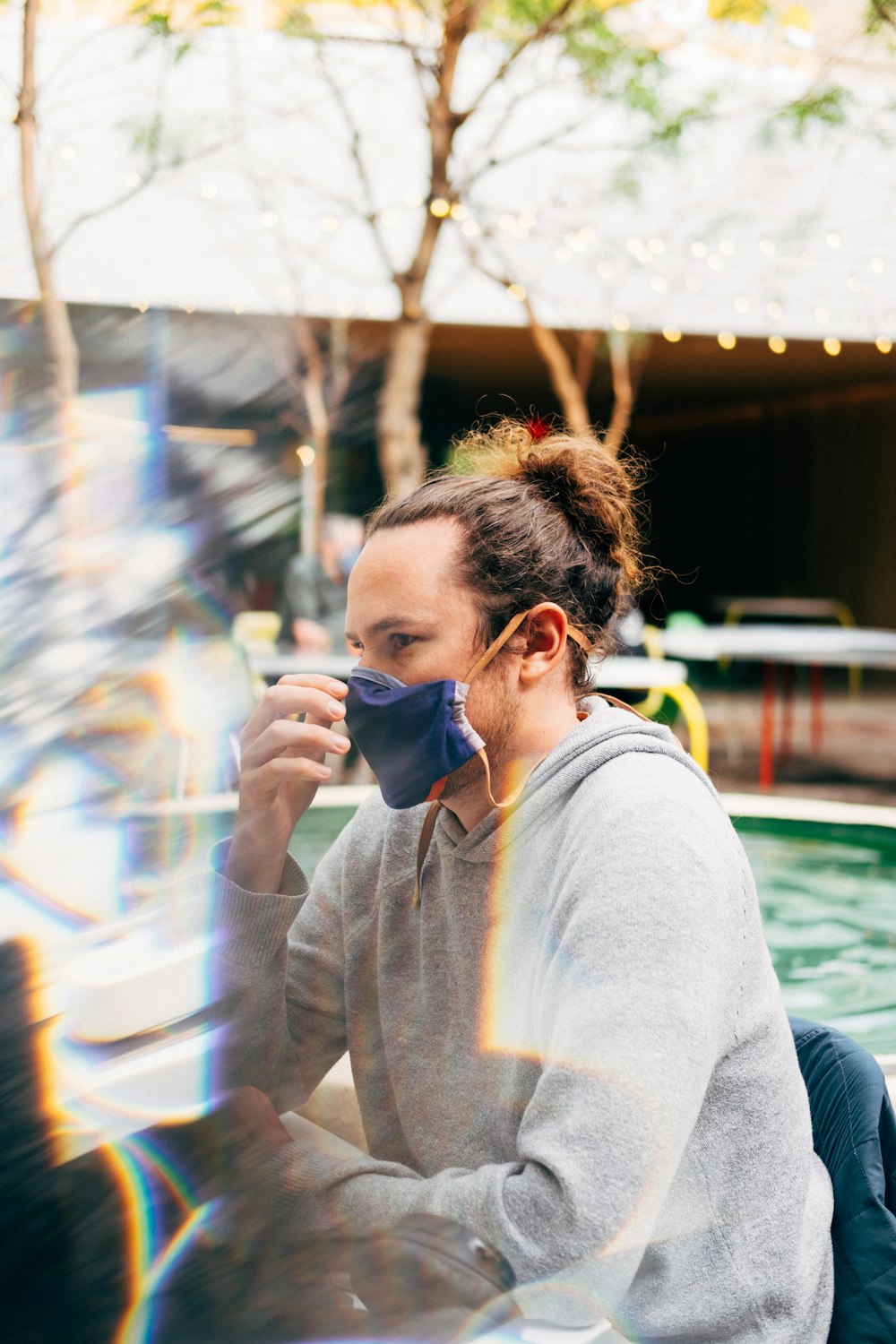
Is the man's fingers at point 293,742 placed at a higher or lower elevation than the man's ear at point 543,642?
lower

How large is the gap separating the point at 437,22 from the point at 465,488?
278 inches

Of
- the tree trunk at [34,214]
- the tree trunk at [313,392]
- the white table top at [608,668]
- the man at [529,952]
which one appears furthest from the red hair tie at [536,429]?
the tree trunk at [313,392]

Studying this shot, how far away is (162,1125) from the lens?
3.68 feet

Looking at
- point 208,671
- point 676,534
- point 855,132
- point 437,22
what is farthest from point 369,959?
point 676,534

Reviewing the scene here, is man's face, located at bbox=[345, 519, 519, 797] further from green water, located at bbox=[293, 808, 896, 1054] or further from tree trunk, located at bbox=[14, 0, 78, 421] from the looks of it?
tree trunk, located at bbox=[14, 0, 78, 421]

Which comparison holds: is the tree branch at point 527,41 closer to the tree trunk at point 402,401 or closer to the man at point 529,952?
the tree trunk at point 402,401

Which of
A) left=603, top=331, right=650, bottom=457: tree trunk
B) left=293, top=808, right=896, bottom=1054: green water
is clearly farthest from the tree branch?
left=603, top=331, right=650, bottom=457: tree trunk

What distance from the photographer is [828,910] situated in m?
4.57

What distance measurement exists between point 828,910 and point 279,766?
3.66 metres

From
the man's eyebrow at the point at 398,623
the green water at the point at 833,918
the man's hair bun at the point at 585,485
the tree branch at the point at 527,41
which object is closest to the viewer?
the man's eyebrow at the point at 398,623

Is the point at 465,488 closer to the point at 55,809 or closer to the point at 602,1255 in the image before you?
the point at 55,809

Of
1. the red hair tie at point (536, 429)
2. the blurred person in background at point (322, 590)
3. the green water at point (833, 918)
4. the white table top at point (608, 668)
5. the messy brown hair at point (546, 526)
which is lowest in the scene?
the green water at point (833, 918)

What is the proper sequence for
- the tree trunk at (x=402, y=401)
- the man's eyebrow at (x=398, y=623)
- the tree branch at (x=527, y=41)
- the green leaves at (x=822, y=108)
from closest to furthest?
the man's eyebrow at (x=398, y=623)
the tree branch at (x=527, y=41)
the tree trunk at (x=402, y=401)
the green leaves at (x=822, y=108)

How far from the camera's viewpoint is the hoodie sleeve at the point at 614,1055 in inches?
37.8
